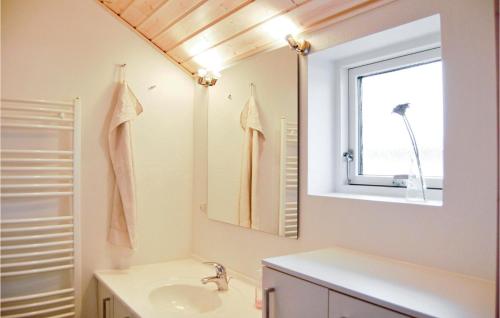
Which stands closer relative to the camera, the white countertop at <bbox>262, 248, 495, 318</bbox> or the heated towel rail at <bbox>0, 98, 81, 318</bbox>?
the white countertop at <bbox>262, 248, 495, 318</bbox>

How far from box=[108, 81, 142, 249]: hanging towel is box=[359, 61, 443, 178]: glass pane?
1469mm

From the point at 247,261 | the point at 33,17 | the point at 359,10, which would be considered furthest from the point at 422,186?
the point at 33,17

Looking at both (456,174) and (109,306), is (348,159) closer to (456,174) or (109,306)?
→ (456,174)

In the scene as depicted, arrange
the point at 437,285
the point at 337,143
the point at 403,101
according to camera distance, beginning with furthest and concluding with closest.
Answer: the point at 337,143 → the point at 403,101 → the point at 437,285

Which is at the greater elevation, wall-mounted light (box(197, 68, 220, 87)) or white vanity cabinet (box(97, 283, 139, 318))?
wall-mounted light (box(197, 68, 220, 87))

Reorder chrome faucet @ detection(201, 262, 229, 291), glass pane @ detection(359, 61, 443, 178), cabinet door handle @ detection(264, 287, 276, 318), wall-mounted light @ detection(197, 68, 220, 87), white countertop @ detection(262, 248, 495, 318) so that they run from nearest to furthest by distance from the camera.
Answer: white countertop @ detection(262, 248, 495, 318), cabinet door handle @ detection(264, 287, 276, 318), glass pane @ detection(359, 61, 443, 178), chrome faucet @ detection(201, 262, 229, 291), wall-mounted light @ detection(197, 68, 220, 87)

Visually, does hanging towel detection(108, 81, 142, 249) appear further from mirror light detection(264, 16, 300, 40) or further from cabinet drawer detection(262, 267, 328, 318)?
cabinet drawer detection(262, 267, 328, 318)

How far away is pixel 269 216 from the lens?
6.81 feet

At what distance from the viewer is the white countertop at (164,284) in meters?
1.78

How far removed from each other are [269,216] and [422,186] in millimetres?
845

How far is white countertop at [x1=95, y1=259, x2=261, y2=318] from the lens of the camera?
1777mm

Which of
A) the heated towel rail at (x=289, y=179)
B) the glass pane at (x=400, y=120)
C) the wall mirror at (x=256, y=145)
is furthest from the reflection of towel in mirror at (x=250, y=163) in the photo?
the glass pane at (x=400, y=120)

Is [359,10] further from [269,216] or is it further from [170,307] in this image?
[170,307]

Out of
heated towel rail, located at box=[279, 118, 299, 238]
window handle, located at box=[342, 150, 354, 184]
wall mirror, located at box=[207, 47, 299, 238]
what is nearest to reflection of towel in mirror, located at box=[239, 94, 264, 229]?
wall mirror, located at box=[207, 47, 299, 238]
